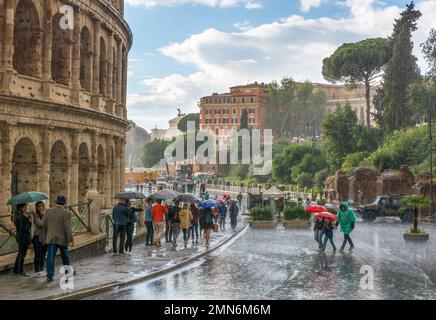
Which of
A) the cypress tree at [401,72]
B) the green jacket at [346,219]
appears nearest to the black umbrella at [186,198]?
the green jacket at [346,219]

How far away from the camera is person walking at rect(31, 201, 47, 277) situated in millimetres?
14566

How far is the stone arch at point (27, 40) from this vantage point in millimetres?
27297

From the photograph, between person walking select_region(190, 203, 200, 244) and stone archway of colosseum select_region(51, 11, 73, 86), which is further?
stone archway of colosseum select_region(51, 11, 73, 86)

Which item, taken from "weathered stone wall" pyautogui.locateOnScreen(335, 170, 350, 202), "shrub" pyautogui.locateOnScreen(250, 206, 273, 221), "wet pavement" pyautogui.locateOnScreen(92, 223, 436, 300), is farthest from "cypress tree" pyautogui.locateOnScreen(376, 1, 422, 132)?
"wet pavement" pyautogui.locateOnScreen(92, 223, 436, 300)

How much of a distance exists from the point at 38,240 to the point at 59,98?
14.8m

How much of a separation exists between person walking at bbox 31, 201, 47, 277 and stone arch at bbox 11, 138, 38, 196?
12.7 m

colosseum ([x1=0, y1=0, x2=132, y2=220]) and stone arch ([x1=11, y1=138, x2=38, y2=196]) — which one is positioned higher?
colosseum ([x1=0, y1=0, x2=132, y2=220])

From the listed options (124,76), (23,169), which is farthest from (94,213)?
(124,76)

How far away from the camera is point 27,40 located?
2747 cm

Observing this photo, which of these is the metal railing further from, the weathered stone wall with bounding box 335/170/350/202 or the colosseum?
the weathered stone wall with bounding box 335/170/350/202

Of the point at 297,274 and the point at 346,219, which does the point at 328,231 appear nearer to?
the point at 346,219

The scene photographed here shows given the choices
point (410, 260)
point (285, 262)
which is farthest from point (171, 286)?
point (410, 260)

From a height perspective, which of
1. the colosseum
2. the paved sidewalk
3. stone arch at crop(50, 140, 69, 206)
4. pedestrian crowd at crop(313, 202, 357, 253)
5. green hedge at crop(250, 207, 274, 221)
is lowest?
the paved sidewalk
